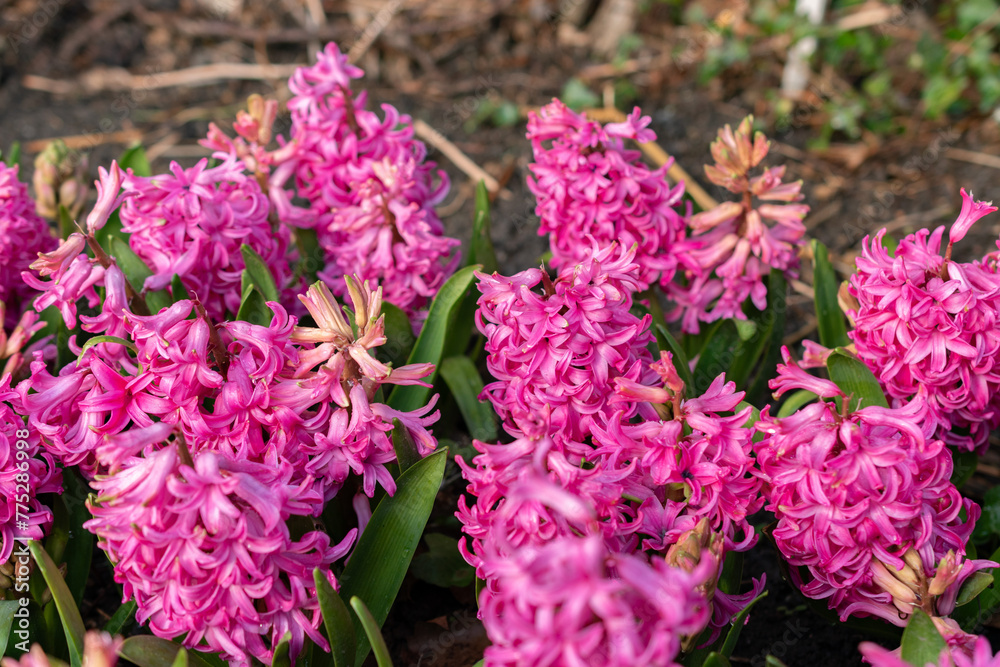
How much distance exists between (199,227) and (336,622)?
3.76ft

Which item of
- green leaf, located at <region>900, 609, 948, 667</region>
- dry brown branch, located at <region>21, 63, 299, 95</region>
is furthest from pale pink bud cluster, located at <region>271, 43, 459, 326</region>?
dry brown branch, located at <region>21, 63, 299, 95</region>

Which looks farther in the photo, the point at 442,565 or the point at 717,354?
the point at 717,354

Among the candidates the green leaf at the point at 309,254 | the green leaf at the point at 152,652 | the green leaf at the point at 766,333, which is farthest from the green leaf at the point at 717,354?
the green leaf at the point at 152,652

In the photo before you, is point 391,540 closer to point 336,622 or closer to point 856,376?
point 336,622

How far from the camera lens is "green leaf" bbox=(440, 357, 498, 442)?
98.7 inches

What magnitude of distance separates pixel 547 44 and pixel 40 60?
11.1ft

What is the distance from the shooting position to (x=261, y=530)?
150cm

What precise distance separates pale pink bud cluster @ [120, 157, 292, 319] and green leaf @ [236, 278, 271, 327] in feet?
0.33

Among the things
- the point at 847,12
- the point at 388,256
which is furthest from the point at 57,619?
the point at 847,12

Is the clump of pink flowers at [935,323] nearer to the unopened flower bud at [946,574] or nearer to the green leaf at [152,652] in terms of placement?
the unopened flower bud at [946,574]

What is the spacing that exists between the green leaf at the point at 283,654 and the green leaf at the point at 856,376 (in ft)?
4.58

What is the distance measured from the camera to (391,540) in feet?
6.22

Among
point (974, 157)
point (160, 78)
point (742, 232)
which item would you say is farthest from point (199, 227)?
point (974, 157)

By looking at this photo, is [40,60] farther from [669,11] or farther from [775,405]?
[775,405]
